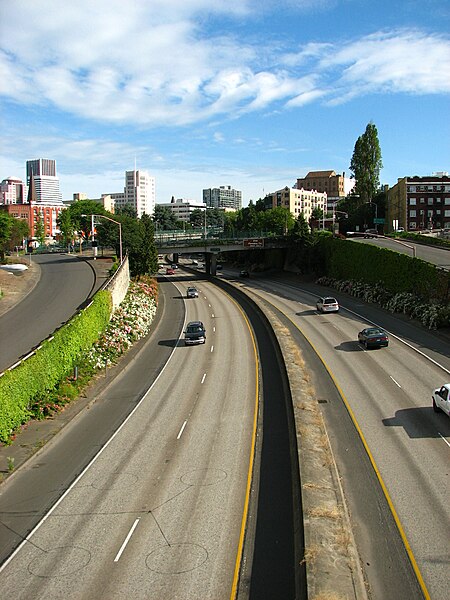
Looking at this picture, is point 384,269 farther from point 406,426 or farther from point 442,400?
point 406,426

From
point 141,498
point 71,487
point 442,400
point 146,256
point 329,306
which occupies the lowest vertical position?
point 71,487

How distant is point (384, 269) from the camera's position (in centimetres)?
6381

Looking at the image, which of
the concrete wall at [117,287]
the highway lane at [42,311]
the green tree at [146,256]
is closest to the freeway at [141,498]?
the highway lane at [42,311]

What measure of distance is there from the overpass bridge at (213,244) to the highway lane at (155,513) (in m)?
67.8

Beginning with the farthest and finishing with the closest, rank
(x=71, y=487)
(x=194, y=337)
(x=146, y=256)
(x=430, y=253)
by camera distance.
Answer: (x=146, y=256) → (x=430, y=253) → (x=194, y=337) → (x=71, y=487)

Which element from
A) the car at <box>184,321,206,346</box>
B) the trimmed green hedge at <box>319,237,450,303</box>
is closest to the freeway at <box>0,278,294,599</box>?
the car at <box>184,321,206,346</box>

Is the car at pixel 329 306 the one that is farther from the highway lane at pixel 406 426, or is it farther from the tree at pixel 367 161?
the tree at pixel 367 161

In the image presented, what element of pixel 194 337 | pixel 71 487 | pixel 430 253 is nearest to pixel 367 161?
pixel 430 253

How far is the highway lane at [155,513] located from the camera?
14078 mm

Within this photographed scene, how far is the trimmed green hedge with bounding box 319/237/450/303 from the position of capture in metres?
51.7

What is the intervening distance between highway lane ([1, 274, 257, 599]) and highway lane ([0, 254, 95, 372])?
10.3m

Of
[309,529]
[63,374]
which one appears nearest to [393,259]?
[63,374]

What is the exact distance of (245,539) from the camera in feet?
52.5

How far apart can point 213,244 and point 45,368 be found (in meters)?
73.7
